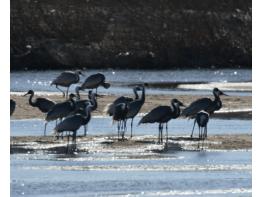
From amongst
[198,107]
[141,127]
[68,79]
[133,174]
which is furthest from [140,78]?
[133,174]

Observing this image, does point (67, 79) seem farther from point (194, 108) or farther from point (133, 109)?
point (133, 109)

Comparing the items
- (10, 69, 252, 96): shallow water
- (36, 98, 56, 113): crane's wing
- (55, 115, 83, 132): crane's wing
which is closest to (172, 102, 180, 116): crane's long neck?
(55, 115, 83, 132): crane's wing

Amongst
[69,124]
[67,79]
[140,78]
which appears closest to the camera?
[69,124]

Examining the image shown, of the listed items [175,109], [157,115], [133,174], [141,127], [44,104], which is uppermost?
[44,104]

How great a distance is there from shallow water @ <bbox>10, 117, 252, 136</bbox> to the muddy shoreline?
1112mm

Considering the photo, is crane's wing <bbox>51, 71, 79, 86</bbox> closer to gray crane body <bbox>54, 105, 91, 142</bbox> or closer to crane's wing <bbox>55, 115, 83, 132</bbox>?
gray crane body <bbox>54, 105, 91, 142</bbox>

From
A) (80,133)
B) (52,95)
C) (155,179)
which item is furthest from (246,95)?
(155,179)

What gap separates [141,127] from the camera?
26.9 m

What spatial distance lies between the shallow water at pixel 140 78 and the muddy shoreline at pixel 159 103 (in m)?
2.67

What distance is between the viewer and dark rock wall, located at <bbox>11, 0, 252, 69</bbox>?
56.9 m

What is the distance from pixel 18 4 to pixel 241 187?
48025mm

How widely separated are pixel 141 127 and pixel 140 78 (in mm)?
21776

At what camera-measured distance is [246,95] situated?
3697cm
